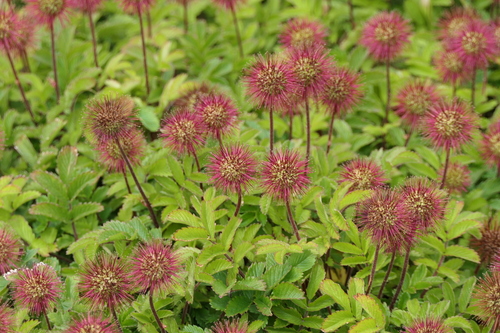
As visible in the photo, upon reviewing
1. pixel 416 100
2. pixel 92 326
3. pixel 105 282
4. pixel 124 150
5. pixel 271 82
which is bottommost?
pixel 92 326

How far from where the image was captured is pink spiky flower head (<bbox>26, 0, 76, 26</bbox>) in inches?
139

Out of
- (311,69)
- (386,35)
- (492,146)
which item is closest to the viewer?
(311,69)

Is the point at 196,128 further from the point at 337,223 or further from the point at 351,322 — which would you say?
the point at 351,322

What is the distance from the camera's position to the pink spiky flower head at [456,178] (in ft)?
10.8


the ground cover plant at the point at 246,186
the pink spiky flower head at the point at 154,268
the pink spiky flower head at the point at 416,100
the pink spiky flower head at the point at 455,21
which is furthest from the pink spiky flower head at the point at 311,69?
the pink spiky flower head at the point at 455,21

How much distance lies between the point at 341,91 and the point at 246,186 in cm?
84

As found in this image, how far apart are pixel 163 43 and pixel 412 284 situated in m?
2.44

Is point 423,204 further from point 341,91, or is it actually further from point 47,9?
point 47,9

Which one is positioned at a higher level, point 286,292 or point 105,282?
point 105,282

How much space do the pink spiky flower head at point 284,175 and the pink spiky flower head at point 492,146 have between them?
134cm

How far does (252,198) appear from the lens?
120 inches

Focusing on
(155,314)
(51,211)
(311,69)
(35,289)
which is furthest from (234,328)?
(51,211)

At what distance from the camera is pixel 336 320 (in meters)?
2.60

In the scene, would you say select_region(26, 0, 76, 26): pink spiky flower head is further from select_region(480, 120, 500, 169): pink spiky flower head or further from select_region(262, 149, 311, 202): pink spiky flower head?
select_region(480, 120, 500, 169): pink spiky flower head
